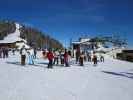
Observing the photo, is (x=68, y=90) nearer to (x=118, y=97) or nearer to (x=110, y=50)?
(x=118, y=97)

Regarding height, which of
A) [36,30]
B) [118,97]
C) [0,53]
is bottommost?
[118,97]

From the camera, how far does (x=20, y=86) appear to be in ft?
37.7

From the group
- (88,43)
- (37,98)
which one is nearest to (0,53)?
(88,43)

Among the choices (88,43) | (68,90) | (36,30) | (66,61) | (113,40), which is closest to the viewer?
(68,90)

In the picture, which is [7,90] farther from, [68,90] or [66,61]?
[66,61]

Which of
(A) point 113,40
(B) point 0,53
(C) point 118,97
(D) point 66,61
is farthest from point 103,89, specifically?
(A) point 113,40

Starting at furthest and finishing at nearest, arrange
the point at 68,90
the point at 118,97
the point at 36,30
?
1. the point at 36,30
2. the point at 68,90
3. the point at 118,97

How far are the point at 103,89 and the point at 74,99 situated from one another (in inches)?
109

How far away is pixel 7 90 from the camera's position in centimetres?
1031

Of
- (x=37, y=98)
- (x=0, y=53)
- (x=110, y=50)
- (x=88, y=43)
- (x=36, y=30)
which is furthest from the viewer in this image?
(x=36, y=30)

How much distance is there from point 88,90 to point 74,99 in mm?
2061

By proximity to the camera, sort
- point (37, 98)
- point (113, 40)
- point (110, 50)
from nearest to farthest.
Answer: point (37, 98), point (113, 40), point (110, 50)

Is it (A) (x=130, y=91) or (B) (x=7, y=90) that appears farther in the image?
(A) (x=130, y=91)

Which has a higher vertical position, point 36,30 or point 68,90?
point 36,30
